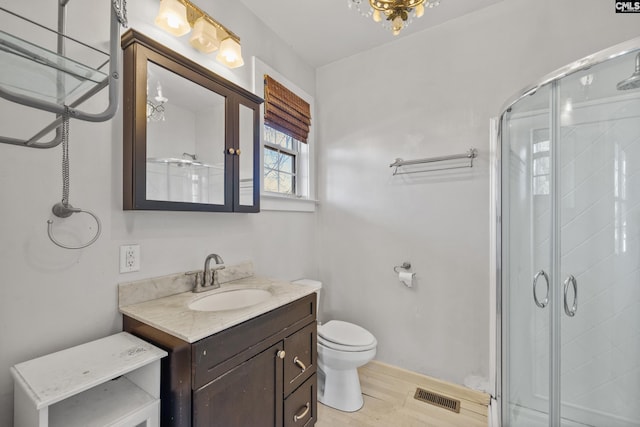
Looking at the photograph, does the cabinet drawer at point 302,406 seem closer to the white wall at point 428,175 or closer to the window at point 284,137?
the white wall at point 428,175

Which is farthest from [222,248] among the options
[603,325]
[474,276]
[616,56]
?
[603,325]

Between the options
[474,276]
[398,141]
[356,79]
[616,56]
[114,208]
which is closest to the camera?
[616,56]

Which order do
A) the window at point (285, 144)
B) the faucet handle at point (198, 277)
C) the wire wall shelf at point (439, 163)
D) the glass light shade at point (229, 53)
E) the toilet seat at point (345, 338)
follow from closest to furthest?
the faucet handle at point (198, 277), the glass light shade at point (229, 53), the toilet seat at point (345, 338), the wire wall shelf at point (439, 163), the window at point (285, 144)

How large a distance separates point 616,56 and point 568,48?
2.60 ft

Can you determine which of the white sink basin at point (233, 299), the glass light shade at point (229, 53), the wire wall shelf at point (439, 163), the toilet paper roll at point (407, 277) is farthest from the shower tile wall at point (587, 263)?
the glass light shade at point (229, 53)

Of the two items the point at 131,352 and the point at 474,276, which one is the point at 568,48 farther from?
the point at 131,352

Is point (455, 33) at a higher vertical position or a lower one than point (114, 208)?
higher

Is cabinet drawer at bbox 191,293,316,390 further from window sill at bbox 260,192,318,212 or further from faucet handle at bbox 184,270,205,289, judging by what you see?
window sill at bbox 260,192,318,212

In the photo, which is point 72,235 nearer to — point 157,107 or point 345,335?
point 157,107

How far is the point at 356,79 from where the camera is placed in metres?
2.42

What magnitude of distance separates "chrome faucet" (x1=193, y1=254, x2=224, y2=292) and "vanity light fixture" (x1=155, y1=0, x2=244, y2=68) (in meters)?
1.19

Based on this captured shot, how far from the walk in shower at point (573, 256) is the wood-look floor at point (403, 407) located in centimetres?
28

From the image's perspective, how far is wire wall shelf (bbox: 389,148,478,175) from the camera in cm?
192

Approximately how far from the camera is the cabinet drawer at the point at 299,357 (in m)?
A: 1.36
